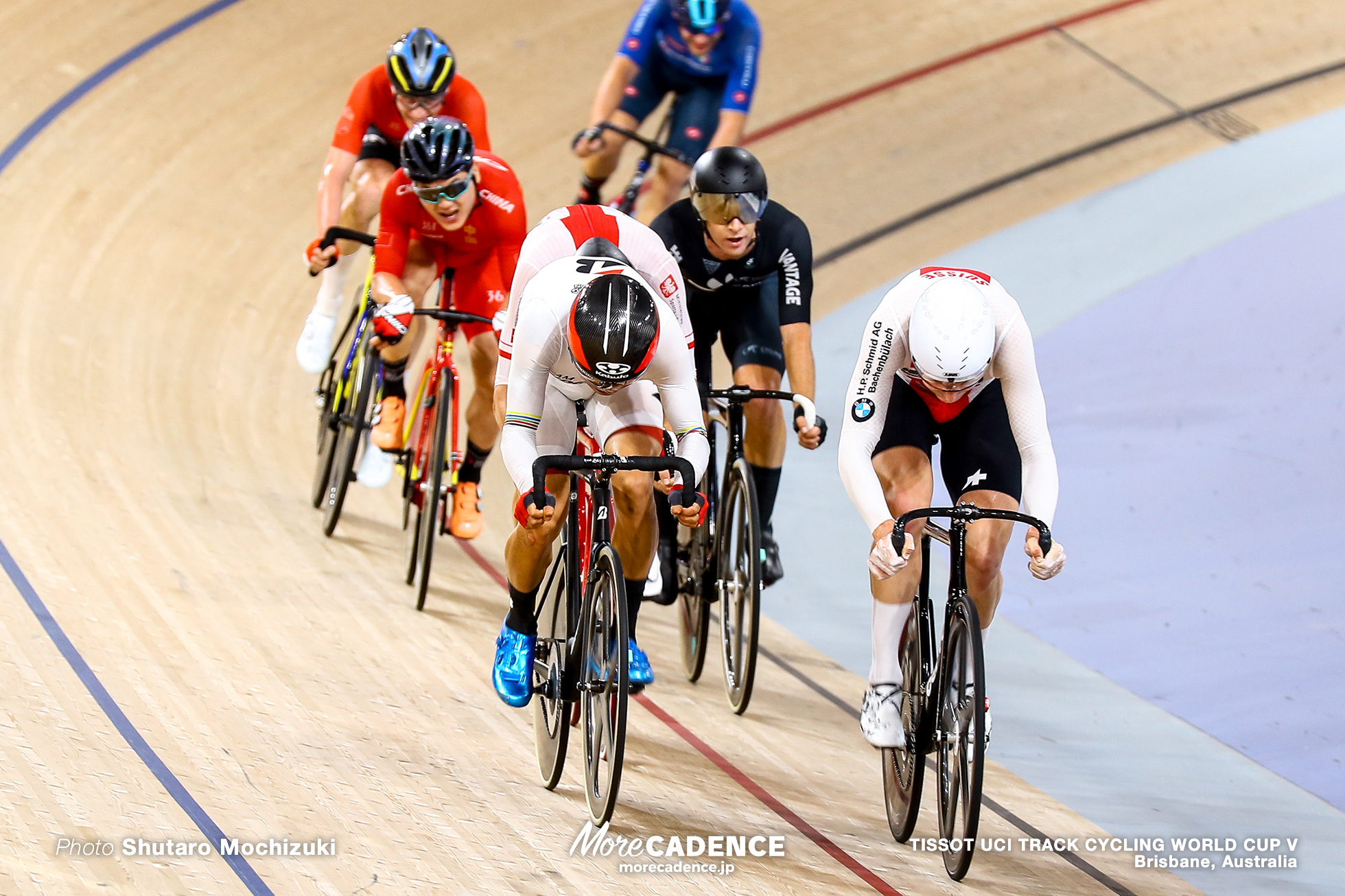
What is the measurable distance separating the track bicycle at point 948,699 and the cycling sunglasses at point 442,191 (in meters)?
1.71

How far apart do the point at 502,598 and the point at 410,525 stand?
0.66 m

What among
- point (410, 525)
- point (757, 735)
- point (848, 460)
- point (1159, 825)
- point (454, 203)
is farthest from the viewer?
point (410, 525)

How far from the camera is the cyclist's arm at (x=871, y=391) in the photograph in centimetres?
290

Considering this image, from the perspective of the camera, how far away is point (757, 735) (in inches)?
142

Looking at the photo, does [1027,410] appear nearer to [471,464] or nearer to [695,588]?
[695,588]

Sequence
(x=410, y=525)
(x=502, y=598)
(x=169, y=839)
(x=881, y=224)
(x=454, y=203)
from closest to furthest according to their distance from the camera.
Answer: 1. (x=169, y=839)
2. (x=454, y=203)
3. (x=502, y=598)
4. (x=410, y=525)
5. (x=881, y=224)

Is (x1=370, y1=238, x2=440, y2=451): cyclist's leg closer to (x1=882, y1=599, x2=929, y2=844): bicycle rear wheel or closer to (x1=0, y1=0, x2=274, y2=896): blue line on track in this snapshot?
(x1=0, y1=0, x2=274, y2=896): blue line on track

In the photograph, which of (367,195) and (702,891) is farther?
(367,195)

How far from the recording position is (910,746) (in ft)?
9.64

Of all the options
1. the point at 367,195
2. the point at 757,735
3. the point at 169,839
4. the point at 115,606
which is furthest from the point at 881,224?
the point at 169,839

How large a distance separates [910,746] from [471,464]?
1855 mm

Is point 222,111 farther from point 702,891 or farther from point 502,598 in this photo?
point 702,891

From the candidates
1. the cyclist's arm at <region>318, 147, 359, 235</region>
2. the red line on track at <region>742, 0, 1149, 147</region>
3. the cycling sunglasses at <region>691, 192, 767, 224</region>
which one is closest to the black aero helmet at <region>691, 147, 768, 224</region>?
the cycling sunglasses at <region>691, 192, 767, 224</region>

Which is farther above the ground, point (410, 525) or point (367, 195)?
point (367, 195)
